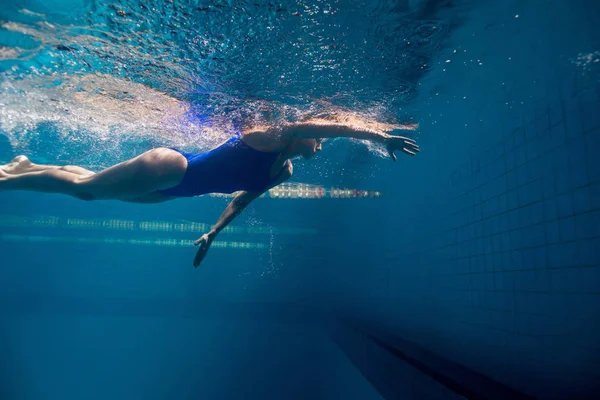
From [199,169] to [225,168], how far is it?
33 centimetres

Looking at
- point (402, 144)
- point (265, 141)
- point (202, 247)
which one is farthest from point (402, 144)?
point (202, 247)

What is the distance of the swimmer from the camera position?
470 centimetres

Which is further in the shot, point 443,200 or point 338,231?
point 338,231

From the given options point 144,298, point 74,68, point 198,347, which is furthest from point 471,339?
point 198,347

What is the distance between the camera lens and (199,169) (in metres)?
4.92

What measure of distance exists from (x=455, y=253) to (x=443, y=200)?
182cm

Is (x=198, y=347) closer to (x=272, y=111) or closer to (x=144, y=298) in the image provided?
(x=144, y=298)

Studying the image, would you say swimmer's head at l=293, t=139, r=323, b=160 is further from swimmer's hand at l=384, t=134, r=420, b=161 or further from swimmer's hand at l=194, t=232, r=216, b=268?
swimmer's hand at l=194, t=232, r=216, b=268

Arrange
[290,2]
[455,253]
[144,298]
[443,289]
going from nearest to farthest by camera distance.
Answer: [290,2], [455,253], [443,289], [144,298]

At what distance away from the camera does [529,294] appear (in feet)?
19.4

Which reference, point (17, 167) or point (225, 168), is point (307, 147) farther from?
point (17, 167)

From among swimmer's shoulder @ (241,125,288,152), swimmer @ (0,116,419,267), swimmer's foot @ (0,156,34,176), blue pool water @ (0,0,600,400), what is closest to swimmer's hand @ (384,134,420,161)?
swimmer @ (0,116,419,267)

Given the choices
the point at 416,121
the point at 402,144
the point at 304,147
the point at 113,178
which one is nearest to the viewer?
the point at 402,144

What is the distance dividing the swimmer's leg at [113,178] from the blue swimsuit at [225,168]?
0.58 ft
